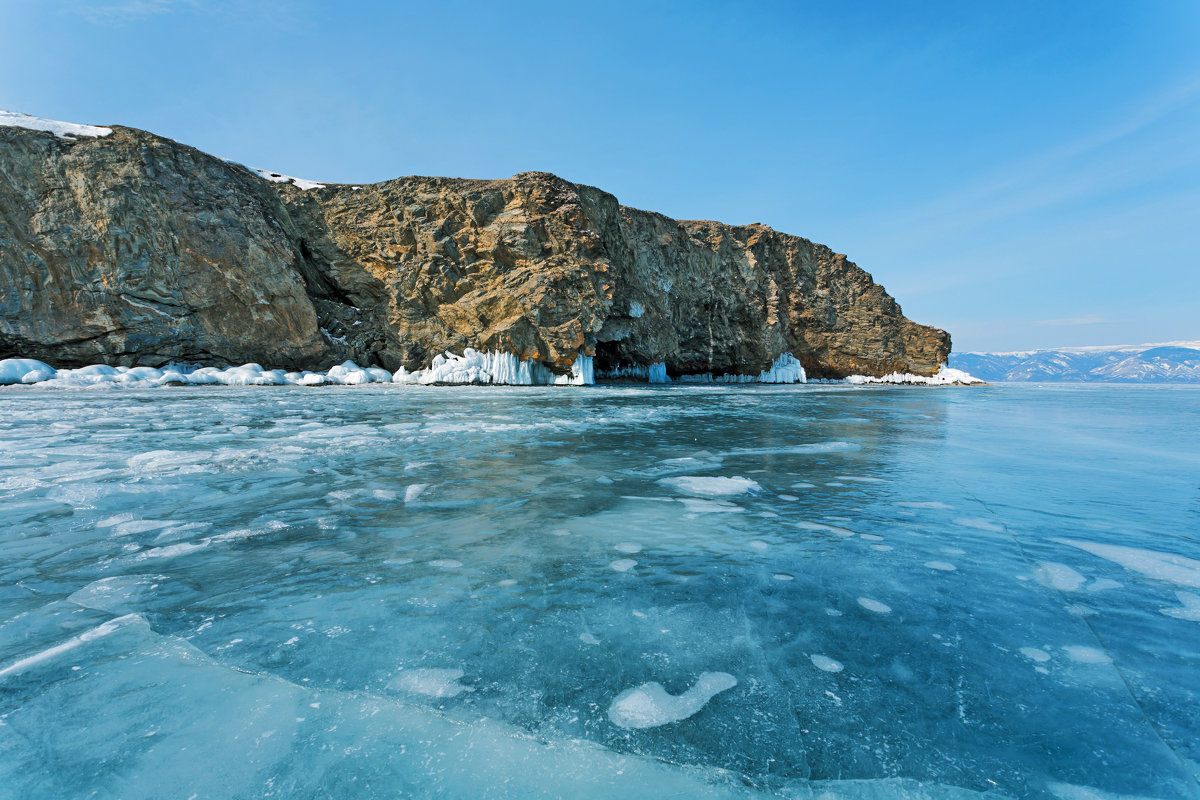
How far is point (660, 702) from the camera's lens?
1.66 meters

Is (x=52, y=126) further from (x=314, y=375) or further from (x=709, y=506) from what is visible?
(x=709, y=506)

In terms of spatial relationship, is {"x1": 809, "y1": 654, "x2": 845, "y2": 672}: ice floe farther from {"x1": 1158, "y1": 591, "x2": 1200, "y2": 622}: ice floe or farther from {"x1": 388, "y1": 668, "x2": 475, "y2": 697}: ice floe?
{"x1": 1158, "y1": 591, "x2": 1200, "y2": 622}: ice floe

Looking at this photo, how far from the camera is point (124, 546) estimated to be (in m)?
3.10

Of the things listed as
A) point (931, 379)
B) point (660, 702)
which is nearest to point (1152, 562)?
point (660, 702)

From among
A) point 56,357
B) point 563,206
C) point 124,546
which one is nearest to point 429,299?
point 563,206

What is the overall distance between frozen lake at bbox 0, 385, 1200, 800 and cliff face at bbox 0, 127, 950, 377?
25098 mm

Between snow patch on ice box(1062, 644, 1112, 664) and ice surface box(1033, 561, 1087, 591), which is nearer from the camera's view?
snow patch on ice box(1062, 644, 1112, 664)

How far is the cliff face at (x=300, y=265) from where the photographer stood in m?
24.4

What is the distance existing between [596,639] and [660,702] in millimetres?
444

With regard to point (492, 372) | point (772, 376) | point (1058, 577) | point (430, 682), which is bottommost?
point (430, 682)

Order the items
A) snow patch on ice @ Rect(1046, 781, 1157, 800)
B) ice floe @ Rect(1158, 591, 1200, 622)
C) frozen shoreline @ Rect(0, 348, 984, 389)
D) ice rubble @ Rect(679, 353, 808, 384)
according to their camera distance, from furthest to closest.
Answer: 1. ice rubble @ Rect(679, 353, 808, 384)
2. frozen shoreline @ Rect(0, 348, 984, 389)
3. ice floe @ Rect(1158, 591, 1200, 622)
4. snow patch on ice @ Rect(1046, 781, 1157, 800)

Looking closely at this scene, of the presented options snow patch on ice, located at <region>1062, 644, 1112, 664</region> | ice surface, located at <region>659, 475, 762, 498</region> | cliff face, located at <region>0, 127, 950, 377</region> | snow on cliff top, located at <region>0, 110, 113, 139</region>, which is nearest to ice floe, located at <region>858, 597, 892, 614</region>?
snow patch on ice, located at <region>1062, 644, 1112, 664</region>

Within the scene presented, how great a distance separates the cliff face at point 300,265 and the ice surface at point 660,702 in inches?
1067

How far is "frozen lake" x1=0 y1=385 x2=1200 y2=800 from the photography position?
4.46 feet
